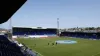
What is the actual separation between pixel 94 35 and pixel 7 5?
90290 mm

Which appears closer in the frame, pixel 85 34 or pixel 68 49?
pixel 68 49

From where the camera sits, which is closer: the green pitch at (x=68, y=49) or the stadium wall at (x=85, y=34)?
the green pitch at (x=68, y=49)

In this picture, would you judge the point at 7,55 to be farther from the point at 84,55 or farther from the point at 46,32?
the point at 46,32

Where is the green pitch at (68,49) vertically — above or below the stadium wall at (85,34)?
below

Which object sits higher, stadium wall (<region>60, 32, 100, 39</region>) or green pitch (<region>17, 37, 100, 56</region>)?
stadium wall (<region>60, 32, 100, 39</region>)

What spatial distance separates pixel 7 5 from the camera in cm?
696

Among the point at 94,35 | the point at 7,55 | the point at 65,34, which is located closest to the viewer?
the point at 7,55

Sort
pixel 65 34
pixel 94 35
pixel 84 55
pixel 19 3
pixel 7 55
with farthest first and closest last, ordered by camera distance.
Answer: pixel 65 34 → pixel 94 35 → pixel 84 55 → pixel 7 55 → pixel 19 3

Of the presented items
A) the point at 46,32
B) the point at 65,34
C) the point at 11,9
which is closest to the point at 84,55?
the point at 11,9

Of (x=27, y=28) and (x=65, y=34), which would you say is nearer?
(x=27, y=28)

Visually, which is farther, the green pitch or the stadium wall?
the stadium wall

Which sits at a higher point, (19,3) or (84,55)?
(19,3)

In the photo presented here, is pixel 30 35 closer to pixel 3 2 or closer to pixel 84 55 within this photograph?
pixel 84 55

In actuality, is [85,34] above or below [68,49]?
above
